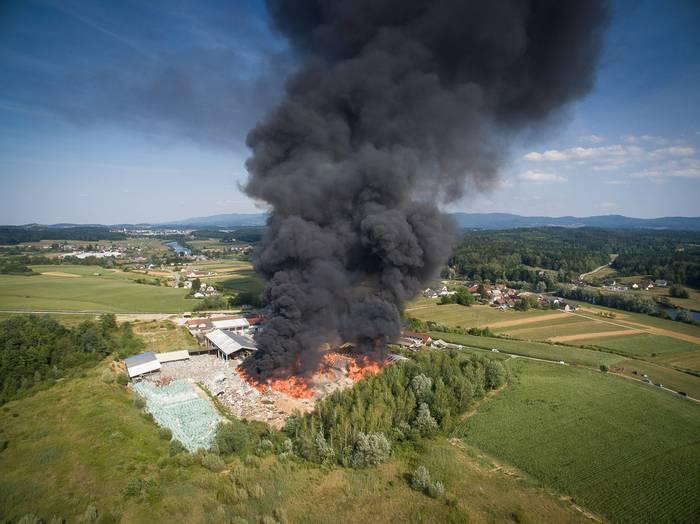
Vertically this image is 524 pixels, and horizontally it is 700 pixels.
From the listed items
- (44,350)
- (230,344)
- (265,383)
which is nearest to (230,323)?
(230,344)

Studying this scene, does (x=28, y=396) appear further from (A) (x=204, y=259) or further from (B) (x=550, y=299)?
(A) (x=204, y=259)

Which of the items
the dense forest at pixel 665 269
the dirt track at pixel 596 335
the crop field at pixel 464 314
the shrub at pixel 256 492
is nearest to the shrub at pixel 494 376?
the shrub at pixel 256 492

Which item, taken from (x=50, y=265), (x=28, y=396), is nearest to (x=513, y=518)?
(x=28, y=396)

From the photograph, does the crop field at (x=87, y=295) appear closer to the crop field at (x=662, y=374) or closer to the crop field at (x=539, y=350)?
the crop field at (x=539, y=350)

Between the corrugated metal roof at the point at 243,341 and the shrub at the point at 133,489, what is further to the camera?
the corrugated metal roof at the point at 243,341

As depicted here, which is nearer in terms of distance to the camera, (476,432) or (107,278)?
(476,432)

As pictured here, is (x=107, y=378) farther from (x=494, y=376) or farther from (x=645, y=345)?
(x=645, y=345)

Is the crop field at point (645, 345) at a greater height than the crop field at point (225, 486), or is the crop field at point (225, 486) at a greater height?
the crop field at point (225, 486)
